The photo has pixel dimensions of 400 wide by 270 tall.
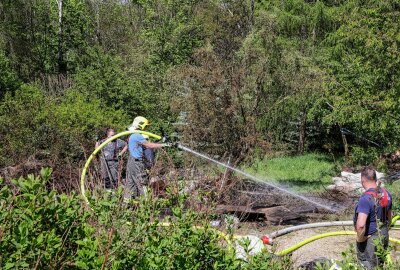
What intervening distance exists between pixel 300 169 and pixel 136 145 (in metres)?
11.6

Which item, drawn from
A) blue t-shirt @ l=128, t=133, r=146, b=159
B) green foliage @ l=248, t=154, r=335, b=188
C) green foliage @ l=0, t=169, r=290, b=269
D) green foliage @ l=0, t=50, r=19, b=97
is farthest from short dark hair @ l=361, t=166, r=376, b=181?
green foliage @ l=0, t=50, r=19, b=97

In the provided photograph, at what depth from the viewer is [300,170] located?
18.4m

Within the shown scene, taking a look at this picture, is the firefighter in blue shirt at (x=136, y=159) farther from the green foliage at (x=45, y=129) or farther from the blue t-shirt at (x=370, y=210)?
the blue t-shirt at (x=370, y=210)

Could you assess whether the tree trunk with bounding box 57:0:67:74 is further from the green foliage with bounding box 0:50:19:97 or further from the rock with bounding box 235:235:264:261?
the rock with bounding box 235:235:264:261

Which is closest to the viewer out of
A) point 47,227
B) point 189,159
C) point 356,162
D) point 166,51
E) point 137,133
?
point 47,227

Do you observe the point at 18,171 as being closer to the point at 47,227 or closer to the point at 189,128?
the point at 189,128

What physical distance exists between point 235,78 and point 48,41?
1975 cm

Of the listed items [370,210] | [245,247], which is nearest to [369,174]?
[370,210]

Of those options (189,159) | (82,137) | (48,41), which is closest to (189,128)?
(189,159)

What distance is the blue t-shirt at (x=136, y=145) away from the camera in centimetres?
814

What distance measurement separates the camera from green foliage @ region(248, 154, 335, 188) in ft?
49.1

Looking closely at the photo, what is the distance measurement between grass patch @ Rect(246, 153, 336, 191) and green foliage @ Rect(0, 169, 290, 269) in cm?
862

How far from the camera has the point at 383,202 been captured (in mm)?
4785

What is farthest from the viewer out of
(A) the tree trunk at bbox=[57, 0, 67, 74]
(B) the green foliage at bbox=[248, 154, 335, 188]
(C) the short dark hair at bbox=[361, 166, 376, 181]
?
(A) the tree trunk at bbox=[57, 0, 67, 74]
